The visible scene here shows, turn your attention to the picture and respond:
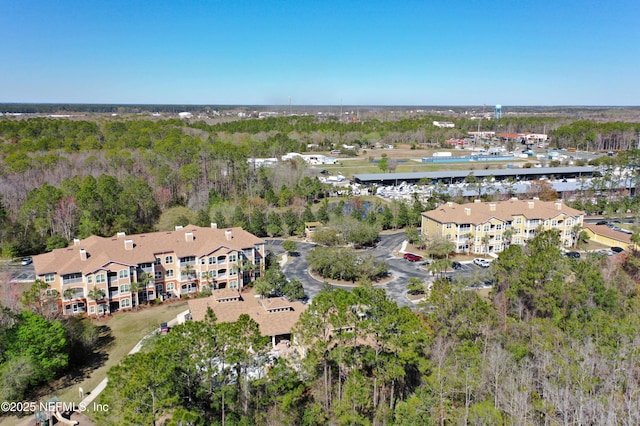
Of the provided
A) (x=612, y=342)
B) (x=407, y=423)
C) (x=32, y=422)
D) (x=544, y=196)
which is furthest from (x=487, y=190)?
(x=32, y=422)

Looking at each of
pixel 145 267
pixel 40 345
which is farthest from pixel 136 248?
pixel 40 345

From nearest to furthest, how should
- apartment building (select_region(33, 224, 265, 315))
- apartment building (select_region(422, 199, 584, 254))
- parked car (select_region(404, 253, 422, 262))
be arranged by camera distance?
1. apartment building (select_region(33, 224, 265, 315))
2. parked car (select_region(404, 253, 422, 262))
3. apartment building (select_region(422, 199, 584, 254))

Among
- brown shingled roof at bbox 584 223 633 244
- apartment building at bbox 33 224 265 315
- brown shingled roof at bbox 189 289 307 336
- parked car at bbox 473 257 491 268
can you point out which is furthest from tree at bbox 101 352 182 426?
brown shingled roof at bbox 584 223 633 244

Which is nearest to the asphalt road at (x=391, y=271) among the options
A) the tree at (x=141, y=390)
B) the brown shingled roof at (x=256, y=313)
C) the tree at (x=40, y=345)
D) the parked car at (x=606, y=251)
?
the brown shingled roof at (x=256, y=313)

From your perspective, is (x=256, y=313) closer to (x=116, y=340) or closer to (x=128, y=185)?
(x=116, y=340)

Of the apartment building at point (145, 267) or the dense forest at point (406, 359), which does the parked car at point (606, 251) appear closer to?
the dense forest at point (406, 359)

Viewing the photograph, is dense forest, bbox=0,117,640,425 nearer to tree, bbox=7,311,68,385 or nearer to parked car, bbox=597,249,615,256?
tree, bbox=7,311,68,385

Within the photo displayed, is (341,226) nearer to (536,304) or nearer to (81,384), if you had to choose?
(536,304)
